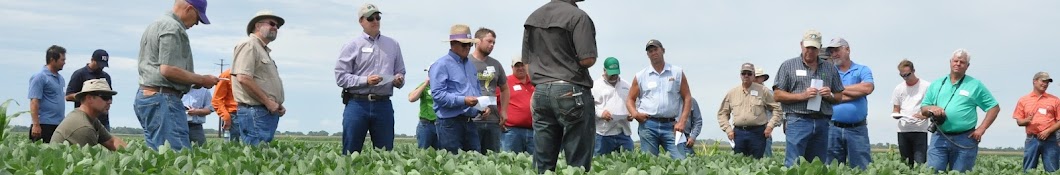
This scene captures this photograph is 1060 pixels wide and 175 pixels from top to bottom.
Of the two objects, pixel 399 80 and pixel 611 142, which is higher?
pixel 399 80

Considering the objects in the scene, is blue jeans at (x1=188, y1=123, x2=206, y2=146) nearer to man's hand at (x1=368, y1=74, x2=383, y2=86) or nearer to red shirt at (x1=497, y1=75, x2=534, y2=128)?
red shirt at (x1=497, y1=75, x2=534, y2=128)

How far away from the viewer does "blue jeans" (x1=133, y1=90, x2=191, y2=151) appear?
853cm

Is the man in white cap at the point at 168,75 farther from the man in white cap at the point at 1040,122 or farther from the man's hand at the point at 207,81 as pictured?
the man in white cap at the point at 1040,122

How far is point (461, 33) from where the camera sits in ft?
35.1

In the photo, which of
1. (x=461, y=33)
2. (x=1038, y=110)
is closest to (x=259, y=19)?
(x=461, y=33)

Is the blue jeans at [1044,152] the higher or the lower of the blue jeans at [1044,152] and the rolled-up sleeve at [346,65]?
the lower

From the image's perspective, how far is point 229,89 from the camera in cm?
1420

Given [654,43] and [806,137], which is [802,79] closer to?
[806,137]

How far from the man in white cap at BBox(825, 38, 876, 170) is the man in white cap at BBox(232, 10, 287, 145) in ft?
17.4

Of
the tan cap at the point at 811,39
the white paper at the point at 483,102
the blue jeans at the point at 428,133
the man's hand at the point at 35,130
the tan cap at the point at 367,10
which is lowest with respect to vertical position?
the man's hand at the point at 35,130

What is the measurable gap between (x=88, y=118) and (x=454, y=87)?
10.3ft

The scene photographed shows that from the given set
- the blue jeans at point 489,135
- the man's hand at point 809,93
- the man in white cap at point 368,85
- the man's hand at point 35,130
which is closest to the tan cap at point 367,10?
the man in white cap at point 368,85

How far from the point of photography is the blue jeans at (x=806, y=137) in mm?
10633

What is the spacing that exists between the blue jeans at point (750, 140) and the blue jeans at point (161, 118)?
7.71 meters
